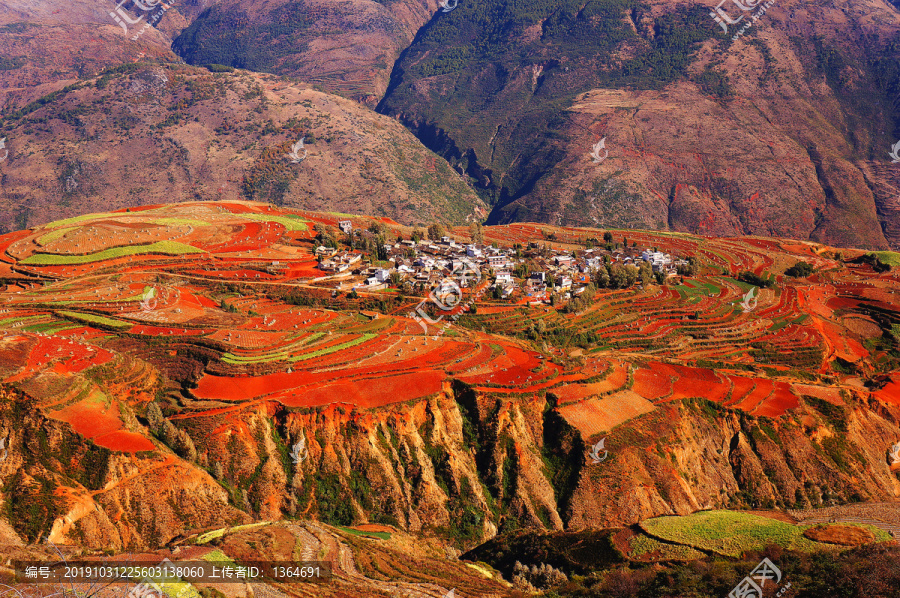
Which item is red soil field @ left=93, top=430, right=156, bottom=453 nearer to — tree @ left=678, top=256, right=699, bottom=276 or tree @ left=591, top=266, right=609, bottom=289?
tree @ left=591, top=266, right=609, bottom=289

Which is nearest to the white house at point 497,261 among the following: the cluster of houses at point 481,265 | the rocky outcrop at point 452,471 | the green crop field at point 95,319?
the cluster of houses at point 481,265

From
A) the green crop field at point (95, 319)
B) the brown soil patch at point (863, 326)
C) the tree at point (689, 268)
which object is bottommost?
the brown soil patch at point (863, 326)

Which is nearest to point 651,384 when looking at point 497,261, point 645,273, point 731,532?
point 731,532

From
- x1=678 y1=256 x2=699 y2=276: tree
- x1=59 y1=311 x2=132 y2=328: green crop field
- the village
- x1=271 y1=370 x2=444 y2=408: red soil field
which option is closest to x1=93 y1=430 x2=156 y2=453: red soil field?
x1=271 y1=370 x2=444 y2=408: red soil field

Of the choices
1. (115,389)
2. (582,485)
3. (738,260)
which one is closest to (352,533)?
(582,485)

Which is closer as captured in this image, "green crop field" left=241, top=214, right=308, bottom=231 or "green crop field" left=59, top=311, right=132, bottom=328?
"green crop field" left=59, top=311, right=132, bottom=328

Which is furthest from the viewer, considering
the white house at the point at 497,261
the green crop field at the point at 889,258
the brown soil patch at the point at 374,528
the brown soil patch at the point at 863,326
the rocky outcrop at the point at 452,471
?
the green crop field at the point at 889,258

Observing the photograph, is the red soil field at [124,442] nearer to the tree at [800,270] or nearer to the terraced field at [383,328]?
the terraced field at [383,328]

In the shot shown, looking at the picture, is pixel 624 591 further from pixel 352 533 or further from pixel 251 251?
pixel 251 251
